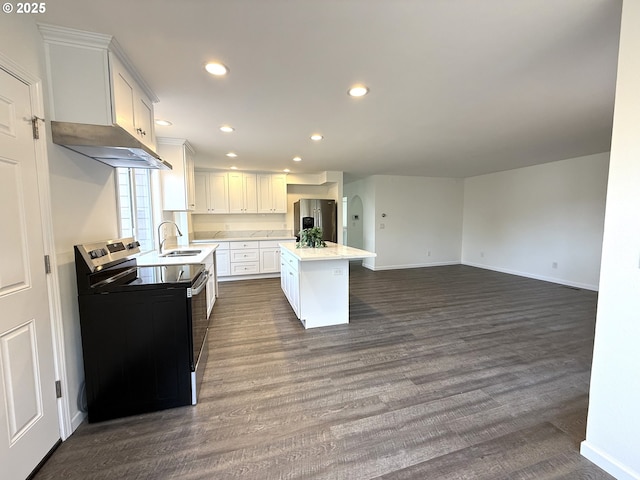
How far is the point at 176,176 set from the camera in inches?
154

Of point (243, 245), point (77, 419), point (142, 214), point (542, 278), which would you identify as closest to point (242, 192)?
point (243, 245)

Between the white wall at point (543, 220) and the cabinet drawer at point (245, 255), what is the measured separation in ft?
18.5

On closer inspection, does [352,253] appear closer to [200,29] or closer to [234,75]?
[234,75]

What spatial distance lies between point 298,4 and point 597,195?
19.3 ft

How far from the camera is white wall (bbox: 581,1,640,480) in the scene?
1222mm

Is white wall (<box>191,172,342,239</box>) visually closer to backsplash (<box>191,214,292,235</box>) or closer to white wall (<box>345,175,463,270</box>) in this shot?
backsplash (<box>191,214,292,235</box>)

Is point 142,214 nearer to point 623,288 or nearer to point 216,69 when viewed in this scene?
point 216,69

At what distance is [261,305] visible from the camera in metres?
4.03

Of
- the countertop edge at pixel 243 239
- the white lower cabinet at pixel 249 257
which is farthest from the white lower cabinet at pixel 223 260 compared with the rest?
the countertop edge at pixel 243 239

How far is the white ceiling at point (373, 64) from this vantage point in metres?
1.37

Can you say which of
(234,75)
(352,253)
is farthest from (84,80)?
(352,253)

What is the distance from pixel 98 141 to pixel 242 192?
13.8ft

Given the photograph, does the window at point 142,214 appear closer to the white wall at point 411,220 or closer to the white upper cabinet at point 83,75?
the white upper cabinet at point 83,75

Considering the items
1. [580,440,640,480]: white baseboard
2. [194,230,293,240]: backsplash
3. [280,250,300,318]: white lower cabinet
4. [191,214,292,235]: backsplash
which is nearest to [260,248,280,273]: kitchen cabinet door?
[194,230,293,240]: backsplash
